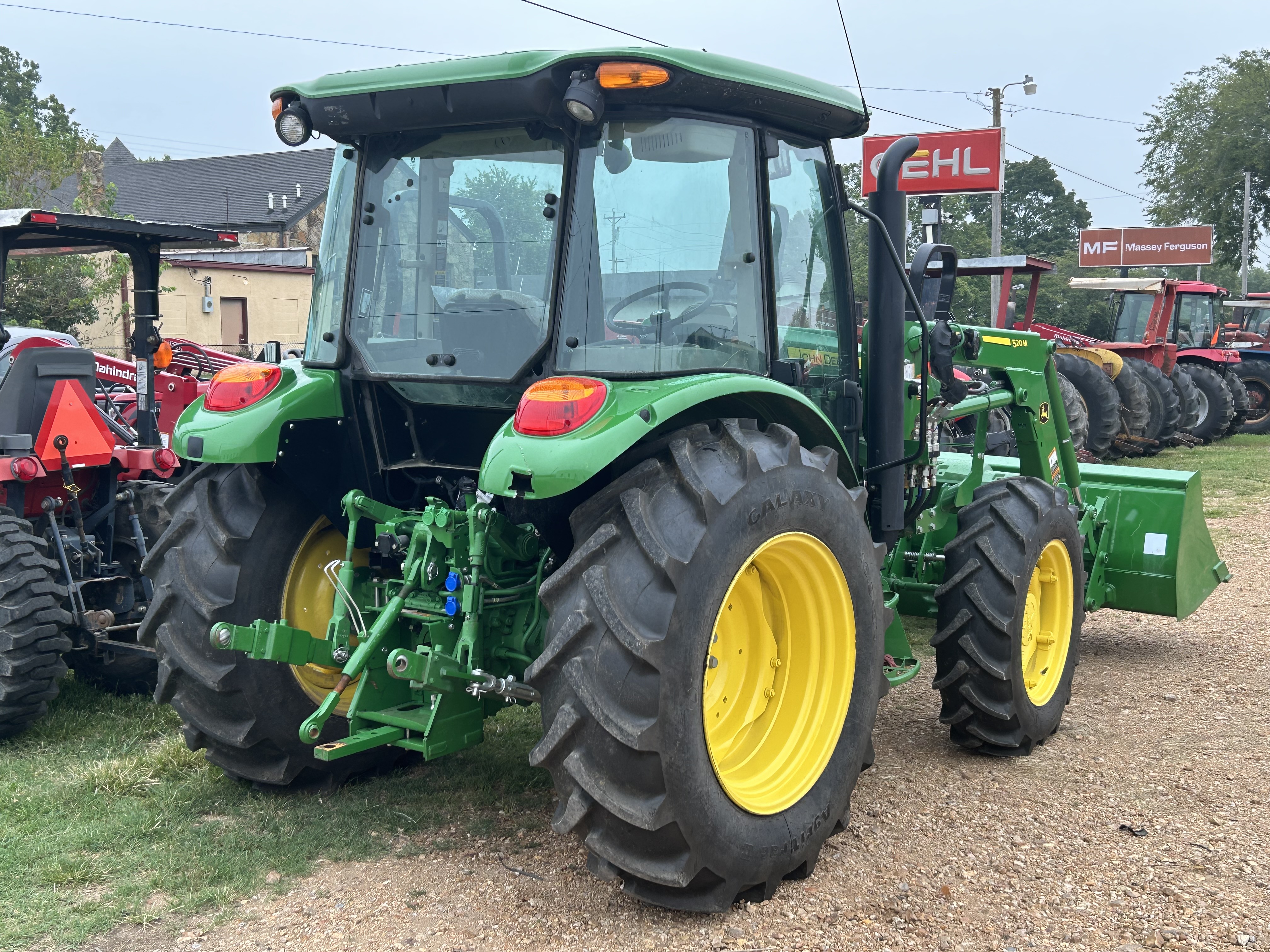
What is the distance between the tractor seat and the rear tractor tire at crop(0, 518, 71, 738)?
2.13ft

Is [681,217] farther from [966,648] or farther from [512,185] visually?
[966,648]

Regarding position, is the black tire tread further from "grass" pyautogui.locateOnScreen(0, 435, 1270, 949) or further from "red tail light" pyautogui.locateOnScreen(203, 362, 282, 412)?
"red tail light" pyautogui.locateOnScreen(203, 362, 282, 412)

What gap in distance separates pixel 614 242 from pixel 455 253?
611mm

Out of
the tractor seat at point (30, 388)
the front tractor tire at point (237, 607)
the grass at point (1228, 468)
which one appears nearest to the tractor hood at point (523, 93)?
the front tractor tire at point (237, 607)

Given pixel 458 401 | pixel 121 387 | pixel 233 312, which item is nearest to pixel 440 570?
pixel 458 401

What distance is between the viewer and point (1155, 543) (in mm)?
6133

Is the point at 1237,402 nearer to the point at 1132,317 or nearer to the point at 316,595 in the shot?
the point at 1132,317

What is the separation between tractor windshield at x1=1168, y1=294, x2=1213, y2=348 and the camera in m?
19.9

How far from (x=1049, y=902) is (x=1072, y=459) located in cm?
314

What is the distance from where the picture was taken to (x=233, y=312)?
96.0 ft

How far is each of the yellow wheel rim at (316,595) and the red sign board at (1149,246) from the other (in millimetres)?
41708

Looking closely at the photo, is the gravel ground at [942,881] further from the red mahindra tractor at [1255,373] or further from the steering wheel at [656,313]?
the red mahindra tractor at [1255,373]

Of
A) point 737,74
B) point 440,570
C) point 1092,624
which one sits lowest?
point 1092,624

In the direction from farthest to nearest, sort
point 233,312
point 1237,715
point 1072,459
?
point 233,312 < point 1072,459 < point 1237,715
